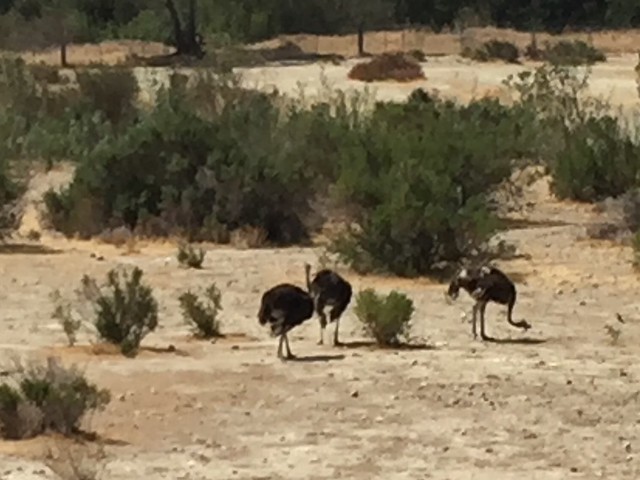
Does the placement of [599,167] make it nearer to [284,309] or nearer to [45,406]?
[284,309]

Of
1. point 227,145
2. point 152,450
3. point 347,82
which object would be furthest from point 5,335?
point 347,82

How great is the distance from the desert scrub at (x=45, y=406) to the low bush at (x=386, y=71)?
4848cm

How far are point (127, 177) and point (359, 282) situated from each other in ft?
21.1

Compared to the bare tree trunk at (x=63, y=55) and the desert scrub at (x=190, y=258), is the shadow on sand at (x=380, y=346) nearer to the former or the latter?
the desert scrub at (x=190, y=258)

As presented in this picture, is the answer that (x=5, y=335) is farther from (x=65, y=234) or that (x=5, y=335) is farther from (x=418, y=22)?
(x=418, y=22)

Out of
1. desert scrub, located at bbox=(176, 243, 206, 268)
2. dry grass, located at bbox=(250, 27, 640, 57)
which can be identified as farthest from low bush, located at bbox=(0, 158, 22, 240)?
dry grass, located at bbox=(250, 27, 640, 57)

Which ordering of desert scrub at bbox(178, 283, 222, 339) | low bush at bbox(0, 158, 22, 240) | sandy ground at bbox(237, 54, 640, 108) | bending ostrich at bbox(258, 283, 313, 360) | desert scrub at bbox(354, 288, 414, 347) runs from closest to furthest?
bending ostrich at bbox(258, 283, 313, 360)
desert scrub at bbox(354, 288, 414, 347)
desert scrub at bbox(178, 283, 222, 339)
low bush at bbox(0, 158, 22, 240)
sandy ground at bbox(237, 54, 640, 108)

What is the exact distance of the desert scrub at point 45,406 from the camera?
12.2 m

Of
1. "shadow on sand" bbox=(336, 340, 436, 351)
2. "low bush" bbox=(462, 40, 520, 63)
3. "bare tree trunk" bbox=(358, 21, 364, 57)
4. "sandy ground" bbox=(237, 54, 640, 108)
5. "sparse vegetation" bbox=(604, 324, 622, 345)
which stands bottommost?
"sparse vegetation" bbox=(604, 324, 622, 345)

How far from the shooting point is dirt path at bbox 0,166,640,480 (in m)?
11.6

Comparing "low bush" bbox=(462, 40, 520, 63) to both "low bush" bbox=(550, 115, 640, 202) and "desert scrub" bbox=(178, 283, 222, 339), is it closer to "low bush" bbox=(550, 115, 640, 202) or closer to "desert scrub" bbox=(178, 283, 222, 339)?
"low bush" bbox=(550, 115, 640, 202)

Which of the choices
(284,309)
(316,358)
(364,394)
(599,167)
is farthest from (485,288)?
(599,167)

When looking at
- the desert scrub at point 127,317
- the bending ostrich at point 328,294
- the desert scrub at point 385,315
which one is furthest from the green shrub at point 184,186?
the bending ostrich at point 328,294

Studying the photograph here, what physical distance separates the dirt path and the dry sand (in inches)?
0.8
